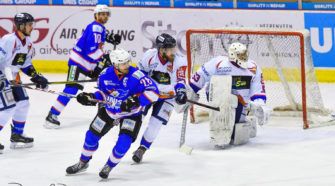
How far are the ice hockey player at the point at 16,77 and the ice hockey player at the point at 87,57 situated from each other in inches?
33.0

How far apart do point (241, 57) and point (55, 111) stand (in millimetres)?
2042

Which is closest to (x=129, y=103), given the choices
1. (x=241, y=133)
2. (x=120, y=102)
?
(x=120, y=102)

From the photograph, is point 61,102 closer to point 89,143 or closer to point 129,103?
point 89,143

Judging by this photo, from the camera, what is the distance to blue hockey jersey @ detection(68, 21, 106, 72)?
888cm

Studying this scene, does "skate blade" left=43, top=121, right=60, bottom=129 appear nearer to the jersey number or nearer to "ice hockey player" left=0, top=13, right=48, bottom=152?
"ice hockey player" left=0, top=13, right=48, bottom=152

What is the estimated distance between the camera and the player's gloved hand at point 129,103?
6.77 m

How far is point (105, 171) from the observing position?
686cm

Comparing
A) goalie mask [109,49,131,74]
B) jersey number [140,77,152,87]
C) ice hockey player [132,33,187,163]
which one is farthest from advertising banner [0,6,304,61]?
goalie mask [109,49,131,74]

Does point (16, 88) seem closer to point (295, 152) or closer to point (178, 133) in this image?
point (178, 133)

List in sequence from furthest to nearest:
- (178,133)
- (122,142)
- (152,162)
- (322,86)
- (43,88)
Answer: (322,86) → (178,133) → (43,88) → (152,162) → (122,142)

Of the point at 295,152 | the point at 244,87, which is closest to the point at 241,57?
the point at 244,87

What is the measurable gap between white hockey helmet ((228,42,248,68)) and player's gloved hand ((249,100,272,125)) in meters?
0.33

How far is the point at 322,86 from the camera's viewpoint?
34.0 feet

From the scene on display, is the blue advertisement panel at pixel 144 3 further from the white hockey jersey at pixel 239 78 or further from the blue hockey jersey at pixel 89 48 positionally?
the white hockey jersey at pixel 239 78
